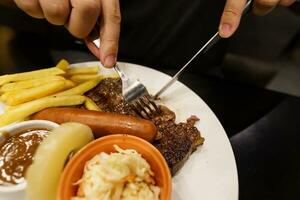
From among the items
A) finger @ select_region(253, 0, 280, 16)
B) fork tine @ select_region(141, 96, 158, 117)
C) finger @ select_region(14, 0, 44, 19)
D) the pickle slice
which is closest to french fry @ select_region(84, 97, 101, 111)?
fork tine @ select_region(141, 96, 158, 117)

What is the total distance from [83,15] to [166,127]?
0.65 m

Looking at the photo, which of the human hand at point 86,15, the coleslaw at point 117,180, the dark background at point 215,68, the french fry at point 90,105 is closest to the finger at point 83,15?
the human hand at point 86,15

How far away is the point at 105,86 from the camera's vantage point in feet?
6.00

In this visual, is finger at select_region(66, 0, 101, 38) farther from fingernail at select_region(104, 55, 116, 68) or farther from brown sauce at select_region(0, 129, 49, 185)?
brown sauce at select_region(0, 129, 49, 185)

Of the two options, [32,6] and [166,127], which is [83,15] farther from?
[166,127]

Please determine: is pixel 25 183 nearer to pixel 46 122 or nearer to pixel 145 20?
pixel 46 122

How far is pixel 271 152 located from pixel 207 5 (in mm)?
1109

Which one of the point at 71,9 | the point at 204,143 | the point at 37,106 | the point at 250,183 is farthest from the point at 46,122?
the point at 250,183

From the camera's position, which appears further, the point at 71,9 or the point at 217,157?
the point at 217,157

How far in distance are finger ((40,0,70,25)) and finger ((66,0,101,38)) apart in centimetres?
2

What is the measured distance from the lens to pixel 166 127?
Answer: 1.67m

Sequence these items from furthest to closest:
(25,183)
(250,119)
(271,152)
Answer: (250,119) → (271,152) → (25,183)

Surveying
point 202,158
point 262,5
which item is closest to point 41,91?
point 202,158

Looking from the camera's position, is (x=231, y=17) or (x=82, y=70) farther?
(x=82, y=70)
